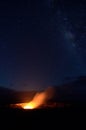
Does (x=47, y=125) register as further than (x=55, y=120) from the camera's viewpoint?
No

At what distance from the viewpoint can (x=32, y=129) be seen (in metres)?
31.7

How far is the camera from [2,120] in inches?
1416

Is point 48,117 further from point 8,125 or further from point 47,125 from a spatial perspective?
point 8,125

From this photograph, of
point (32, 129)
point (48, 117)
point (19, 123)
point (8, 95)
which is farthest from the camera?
point (8, 95)

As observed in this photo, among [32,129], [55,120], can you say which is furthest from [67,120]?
[32,129]

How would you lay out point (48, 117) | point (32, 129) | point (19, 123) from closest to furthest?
point (32, 129), point (19, 123), point (48, 117)

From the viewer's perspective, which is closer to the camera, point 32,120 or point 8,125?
point 8,125

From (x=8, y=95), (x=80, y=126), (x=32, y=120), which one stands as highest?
(x=8, y=95)

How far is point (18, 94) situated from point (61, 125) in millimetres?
97608

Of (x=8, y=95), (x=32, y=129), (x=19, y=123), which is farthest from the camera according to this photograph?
(x=8, y=95)

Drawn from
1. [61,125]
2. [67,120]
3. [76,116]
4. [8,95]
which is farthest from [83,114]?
[8,95]

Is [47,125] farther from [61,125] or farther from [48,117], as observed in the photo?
[48,117]

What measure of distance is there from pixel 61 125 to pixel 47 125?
5.74 ft

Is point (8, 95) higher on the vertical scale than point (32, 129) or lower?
higher
